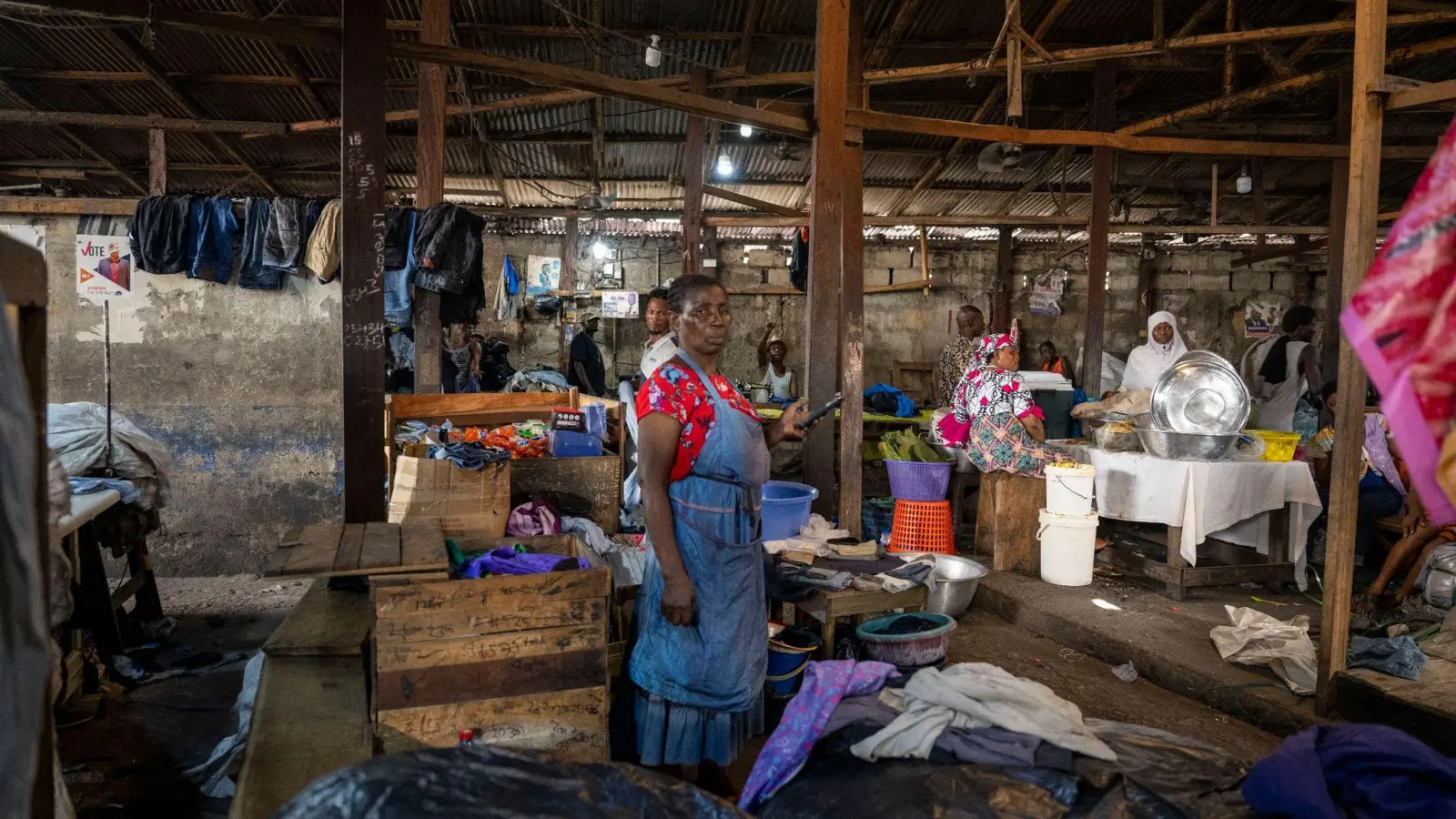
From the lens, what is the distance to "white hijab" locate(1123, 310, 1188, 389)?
870 centimetres

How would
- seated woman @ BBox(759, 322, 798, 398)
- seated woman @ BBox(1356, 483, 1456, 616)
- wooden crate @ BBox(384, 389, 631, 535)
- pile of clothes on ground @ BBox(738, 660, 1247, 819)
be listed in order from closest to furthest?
pile of clothes on ground @ BBox(738, 660, 1247, 819), seated woman @ BBox(1356, 483, 1456, 616), wooden crate @ BBox(384, 389, 631, 535), seated woman @ BBox(759, 322, 798, 398)

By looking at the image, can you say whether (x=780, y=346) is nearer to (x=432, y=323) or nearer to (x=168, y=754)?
(x=432, y=323)

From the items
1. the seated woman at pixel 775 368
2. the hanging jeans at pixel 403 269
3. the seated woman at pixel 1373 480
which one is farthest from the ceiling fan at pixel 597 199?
the seated woman at pixel 1373 480

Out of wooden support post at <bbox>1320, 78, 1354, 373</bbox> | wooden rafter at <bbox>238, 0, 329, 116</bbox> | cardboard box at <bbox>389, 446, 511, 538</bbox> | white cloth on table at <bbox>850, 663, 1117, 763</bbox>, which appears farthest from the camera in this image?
wooden support post at <bbox>1320, 78, 1354, 373</bbox>

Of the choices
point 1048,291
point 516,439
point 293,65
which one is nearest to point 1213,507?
point 516,439

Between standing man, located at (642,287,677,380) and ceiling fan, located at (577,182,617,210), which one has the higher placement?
ceiling fan, located at (577,182,617,210)

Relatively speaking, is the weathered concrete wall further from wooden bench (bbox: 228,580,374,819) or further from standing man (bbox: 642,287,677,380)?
wooden bench (bbox: 228,580,374,819)

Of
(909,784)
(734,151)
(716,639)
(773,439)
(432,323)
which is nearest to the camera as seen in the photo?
(909,784)

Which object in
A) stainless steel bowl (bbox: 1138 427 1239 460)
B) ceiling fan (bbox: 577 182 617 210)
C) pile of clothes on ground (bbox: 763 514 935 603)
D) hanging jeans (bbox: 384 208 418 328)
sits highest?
ceiling fan (bbox: 577 182 617 210)

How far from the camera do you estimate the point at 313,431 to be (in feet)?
24.1

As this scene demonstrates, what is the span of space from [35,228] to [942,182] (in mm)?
11803

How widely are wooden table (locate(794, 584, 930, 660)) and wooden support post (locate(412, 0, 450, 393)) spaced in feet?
14.7

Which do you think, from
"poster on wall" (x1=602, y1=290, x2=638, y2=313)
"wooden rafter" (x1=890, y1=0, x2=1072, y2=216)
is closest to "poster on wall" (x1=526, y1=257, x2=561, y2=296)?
"poster on wall" (x1=602, y1=290, x2=638, y2=313)

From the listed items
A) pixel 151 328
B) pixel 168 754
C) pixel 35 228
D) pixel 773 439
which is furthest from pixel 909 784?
pixel 35 228
